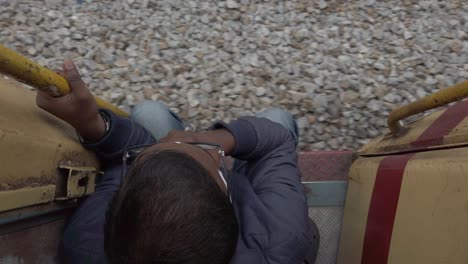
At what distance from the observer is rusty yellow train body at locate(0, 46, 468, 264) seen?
100cm

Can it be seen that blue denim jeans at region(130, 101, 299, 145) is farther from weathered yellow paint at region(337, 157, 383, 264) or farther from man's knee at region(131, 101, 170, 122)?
weathered yellow paint at region(337, 157, 383, 264)

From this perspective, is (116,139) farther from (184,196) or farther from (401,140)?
(401,140)

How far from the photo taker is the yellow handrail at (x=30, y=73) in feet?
3.07

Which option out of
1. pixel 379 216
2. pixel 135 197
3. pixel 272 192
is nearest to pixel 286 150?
pixel 272 192

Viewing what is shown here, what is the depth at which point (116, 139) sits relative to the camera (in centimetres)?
128

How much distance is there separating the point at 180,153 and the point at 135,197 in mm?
139

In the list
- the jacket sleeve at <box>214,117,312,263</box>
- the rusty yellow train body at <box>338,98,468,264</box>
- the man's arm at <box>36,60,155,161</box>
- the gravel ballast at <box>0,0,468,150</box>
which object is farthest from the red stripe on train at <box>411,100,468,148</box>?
the man's arm at <box>36,60,155,161</box>

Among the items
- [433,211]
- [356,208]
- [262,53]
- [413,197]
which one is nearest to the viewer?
[433,211]

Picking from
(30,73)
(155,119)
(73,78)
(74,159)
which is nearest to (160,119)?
(155,119)

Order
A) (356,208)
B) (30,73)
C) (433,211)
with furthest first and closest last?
(356,208) → (433,211) → (30,73)

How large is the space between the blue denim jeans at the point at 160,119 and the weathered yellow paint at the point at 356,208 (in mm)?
255

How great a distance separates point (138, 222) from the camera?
84cm

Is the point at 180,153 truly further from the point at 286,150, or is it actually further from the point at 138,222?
the point at 286,150

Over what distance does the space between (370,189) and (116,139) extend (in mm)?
776
